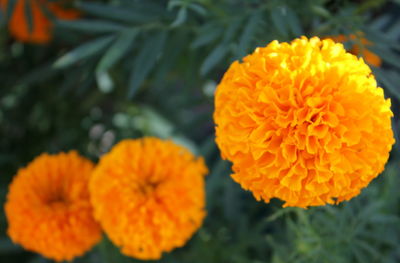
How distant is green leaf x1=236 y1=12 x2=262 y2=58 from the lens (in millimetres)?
1114

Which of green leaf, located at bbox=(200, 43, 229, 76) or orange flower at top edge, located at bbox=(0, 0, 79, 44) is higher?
green leaf, located at bbox=(200, 43, 229, 76)

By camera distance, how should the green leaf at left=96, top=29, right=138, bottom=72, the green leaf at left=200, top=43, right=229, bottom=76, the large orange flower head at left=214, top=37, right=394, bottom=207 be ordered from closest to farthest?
1. the large orange flower head at left=214, top=37, right=394, bottom=207
2. the green leaf at left=200, top=43, right=229, bottom=76
3. the green leaf at left=96, top=29, right=138, bottom=72

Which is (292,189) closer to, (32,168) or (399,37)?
(32,168)

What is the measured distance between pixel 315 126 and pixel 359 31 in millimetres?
419

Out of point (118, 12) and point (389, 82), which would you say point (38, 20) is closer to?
point (118, 12)

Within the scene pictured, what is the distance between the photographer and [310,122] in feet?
2.80

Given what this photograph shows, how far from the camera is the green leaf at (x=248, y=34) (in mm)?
1114

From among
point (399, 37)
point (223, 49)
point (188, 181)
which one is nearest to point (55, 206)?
point (188, 181)

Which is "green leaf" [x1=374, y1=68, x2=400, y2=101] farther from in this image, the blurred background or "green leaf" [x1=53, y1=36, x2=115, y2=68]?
"green leaf" [x1=53, y1=36, x2=115, y2=68]

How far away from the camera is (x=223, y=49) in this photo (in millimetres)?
1204

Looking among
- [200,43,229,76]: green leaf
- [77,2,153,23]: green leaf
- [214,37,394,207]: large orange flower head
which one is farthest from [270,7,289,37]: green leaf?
[77,2,153,23]: green leaf

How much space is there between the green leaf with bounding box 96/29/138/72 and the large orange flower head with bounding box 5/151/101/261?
8.7 inches

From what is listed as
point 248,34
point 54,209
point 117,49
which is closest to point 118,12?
point 117,49

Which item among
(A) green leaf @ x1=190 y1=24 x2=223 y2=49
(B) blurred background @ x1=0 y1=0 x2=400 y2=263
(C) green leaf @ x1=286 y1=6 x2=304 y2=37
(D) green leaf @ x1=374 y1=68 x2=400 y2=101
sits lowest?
(B) blurred background @ x1=0 y1=0 x2=400 y2=263
